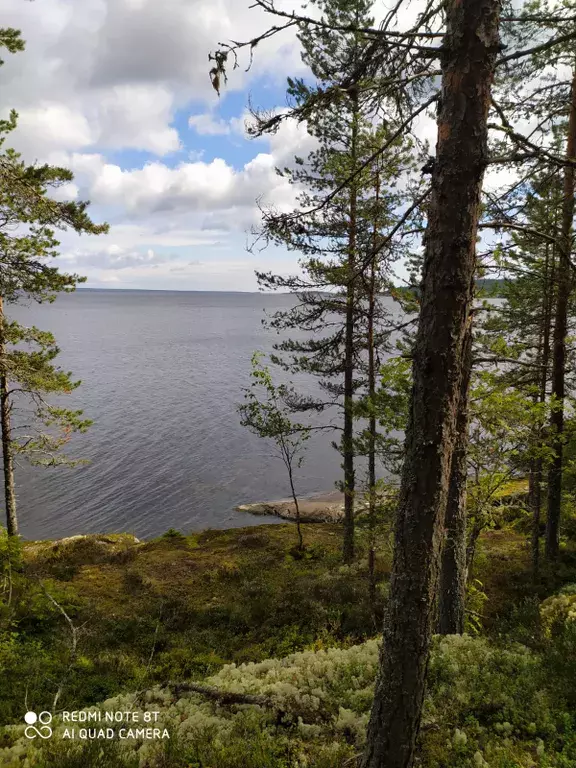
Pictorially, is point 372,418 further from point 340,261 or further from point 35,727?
point 35,727

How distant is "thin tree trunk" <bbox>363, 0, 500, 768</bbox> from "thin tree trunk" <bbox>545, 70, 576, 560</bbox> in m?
5.59

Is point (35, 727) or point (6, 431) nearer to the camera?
point (35, 727)

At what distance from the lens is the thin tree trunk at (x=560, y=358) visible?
9062 millimetres

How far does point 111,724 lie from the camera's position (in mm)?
5035

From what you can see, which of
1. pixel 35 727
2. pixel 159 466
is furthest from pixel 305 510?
pixel 35 727

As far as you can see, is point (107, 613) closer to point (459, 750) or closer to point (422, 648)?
point (459, 750)

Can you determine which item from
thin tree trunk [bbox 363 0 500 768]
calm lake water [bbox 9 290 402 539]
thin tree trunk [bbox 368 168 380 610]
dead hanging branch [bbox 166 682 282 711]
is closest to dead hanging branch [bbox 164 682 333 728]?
dead hanging branch [bbox 166 682 282 711]

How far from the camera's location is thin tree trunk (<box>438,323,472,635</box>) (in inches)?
273

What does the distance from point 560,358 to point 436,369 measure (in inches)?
386

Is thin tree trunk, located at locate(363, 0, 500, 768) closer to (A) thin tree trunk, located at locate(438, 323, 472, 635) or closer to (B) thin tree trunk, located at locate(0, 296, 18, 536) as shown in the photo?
(A) thin tree trunk, located at locate(438, 323, 472, 635)

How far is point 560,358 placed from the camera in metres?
11.2

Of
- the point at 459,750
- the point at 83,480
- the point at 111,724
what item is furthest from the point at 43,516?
the point at 459,750

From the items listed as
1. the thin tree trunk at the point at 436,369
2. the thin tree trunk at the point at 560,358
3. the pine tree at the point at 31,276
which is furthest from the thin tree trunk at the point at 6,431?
the thin tree trunk at the point at 560,358

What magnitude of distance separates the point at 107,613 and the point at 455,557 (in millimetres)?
9545
